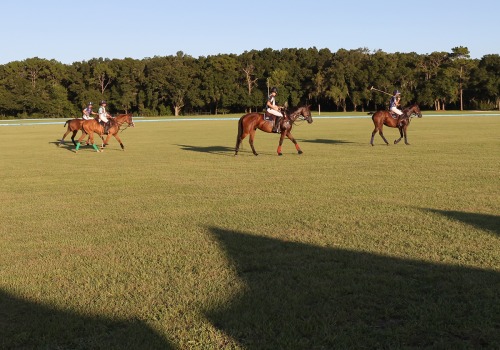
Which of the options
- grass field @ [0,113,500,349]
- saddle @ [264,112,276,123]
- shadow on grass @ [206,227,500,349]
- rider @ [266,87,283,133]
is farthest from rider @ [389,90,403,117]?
shadow on grass @ [206,227,500,349]

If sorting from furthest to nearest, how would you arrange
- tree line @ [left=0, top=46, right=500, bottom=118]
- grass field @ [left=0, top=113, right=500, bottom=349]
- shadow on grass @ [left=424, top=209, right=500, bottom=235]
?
tree line @ [left=0, top=46, right=500, bottom=118]
shadow on grass @ [left=424, top=209, right=500, bottom=235]
grass field @ [left=0, top=113, right=500, bottom=349]

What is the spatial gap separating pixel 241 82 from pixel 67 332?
9171 centimetres

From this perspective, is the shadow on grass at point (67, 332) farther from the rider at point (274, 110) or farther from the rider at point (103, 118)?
the rider at point (103, 118)

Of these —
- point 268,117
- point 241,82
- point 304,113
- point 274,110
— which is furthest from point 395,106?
point 241,82

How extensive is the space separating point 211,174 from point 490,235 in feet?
25.1

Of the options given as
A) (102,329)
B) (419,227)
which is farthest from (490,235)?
(102,329)

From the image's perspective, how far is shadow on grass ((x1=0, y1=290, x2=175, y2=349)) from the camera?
3.51 m

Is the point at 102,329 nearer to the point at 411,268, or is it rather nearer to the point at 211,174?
the point at 411,268

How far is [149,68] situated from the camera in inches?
Result: 3378

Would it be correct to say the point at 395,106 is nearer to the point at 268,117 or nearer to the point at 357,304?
the point at 268,117

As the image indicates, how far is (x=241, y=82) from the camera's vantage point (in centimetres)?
9344

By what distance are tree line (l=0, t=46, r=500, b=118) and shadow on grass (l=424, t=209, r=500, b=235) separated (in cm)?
Answer: 7446

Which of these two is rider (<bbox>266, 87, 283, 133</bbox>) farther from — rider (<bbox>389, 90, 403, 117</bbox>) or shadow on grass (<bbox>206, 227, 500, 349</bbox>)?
shadow on grass (<bbox>206, 227, 500, 349</bbox>)

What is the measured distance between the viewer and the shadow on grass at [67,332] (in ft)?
11.5
